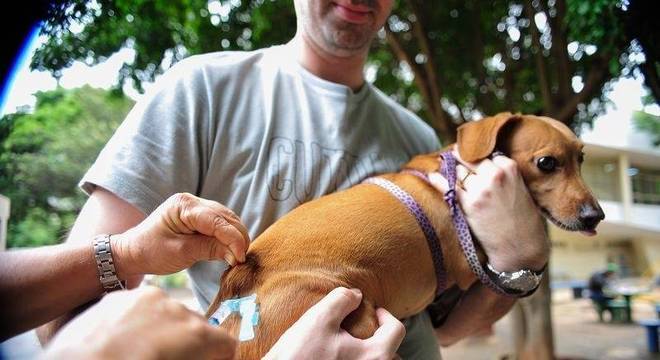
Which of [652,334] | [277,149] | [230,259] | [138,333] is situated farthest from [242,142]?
[652,334]

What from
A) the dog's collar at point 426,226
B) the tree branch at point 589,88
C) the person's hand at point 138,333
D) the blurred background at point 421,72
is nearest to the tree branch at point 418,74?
the blurred background at point 421,72

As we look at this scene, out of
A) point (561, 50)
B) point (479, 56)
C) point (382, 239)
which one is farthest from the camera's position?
point (479, 56)

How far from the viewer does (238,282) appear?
137 cm

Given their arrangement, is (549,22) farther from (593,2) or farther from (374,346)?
(374,346)

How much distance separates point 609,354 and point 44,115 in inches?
397

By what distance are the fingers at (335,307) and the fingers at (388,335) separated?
102mm

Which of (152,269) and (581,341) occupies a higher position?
(152,269)

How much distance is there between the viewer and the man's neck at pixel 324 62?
2.02 meters

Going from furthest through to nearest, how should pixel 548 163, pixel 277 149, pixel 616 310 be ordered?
pixel 616 310 < pixel 548 163 < pixel 277 149

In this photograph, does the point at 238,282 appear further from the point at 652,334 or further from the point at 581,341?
the point at 581,341

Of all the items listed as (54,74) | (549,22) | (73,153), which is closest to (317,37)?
(54,74)

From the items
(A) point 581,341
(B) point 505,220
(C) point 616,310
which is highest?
(B) point 505,220

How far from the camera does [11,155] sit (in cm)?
152

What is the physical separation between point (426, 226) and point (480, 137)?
0.51 metres
